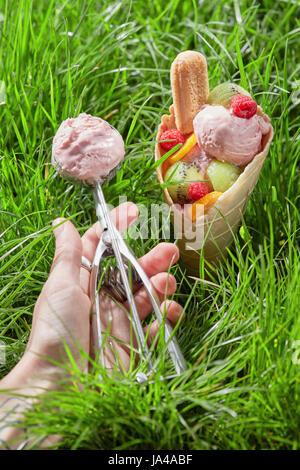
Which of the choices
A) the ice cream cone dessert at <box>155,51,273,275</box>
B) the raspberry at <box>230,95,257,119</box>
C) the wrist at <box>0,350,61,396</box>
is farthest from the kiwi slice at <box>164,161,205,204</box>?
the wrist at <box>0,350,61,396</box>

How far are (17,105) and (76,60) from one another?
17cm

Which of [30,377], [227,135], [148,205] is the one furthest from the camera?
[148,205]

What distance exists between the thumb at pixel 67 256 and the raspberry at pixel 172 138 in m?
0.22

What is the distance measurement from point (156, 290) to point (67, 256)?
151 millimetres

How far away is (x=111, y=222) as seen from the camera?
→ 0.83 metres

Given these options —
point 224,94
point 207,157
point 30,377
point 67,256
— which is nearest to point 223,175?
point 207,157

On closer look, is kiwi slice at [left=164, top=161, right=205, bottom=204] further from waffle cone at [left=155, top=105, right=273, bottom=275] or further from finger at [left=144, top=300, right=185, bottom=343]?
finger at [left=144, top=300, right=185, bottom=343]

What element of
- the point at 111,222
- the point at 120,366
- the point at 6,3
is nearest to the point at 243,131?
the point at 111,222

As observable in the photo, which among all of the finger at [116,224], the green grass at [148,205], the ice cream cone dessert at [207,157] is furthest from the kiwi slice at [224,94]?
the finger at [116,224]

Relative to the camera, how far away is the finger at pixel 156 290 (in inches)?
32.9

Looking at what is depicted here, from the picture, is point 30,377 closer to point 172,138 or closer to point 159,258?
point 159,258

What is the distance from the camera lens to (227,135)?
84cm

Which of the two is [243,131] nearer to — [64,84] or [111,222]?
[111,222]

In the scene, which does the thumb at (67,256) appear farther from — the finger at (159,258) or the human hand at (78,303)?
the finger at (159,258)
